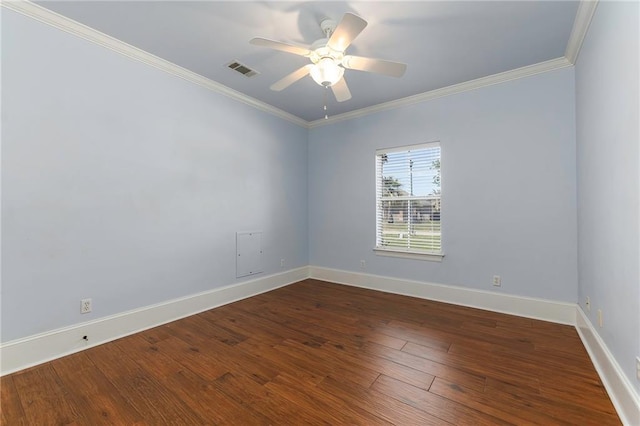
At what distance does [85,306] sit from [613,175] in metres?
4.09

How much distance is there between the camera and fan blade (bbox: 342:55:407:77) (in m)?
2.15

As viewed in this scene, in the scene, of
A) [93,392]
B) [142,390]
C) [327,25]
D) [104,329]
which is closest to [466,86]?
[327,25]

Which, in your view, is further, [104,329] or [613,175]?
[104,329]

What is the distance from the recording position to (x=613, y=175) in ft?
5.62

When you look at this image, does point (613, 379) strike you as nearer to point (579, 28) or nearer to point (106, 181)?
point (579, 28)

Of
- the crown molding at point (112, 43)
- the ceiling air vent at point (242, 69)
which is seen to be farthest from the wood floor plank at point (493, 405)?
the crown molding at point (112, 43)

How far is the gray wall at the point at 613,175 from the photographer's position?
1432mm

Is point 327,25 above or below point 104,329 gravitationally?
above

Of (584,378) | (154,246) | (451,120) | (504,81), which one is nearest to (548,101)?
(504,81)

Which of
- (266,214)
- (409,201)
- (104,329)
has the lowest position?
(104,329)

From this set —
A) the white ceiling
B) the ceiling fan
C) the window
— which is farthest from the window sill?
the ceiling fan

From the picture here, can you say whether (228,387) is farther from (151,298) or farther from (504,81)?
(504,81)

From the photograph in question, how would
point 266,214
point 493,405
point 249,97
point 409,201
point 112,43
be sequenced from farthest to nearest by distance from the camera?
1. point 266,214
2. point 409,201
3. point 249,97
4. point 112,43
5. point 493,405

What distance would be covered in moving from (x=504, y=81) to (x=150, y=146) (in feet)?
13.1
